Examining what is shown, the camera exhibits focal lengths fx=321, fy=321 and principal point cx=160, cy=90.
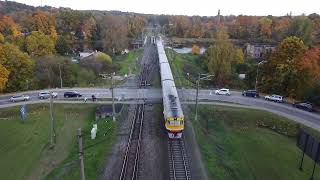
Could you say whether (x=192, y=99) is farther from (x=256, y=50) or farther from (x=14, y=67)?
(x=256, y=50)

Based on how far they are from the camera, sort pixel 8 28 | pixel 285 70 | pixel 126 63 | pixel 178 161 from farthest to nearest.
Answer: pixel 8 28 < pixel 126 63 < pixel 285 70 < pixel 178 161

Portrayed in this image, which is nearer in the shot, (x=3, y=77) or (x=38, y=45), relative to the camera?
(x=3, y=77)

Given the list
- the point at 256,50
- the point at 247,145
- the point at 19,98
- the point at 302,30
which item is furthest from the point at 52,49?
the point at 302,30

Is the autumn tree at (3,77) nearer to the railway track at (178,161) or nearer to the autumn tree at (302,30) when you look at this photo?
the railway track at (178,161)

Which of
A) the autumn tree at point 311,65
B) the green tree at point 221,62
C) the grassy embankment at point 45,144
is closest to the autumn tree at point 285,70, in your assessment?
the autumn tree at point 311,65

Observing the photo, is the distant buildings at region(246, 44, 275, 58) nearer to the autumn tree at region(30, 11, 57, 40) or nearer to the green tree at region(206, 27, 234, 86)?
the green tree at region(206, 27, 234, 86)
